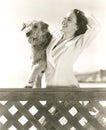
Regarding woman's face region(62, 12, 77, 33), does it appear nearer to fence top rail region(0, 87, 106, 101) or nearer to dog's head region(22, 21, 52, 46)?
dog's head region(22, 21, 52, 46)

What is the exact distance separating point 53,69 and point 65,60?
0.06 m

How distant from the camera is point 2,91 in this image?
1.34 meters

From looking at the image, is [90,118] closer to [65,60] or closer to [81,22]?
[65,60]

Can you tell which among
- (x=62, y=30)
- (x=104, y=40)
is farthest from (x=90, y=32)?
(x=104, y=40)

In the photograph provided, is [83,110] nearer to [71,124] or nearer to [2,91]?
[71,124]

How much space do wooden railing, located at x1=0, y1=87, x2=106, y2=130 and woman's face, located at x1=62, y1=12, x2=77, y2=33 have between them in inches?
9.9

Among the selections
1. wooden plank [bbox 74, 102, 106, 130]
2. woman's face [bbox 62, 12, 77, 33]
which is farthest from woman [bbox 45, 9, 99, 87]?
wooden plank [bbox 74, 102, 106, 130]

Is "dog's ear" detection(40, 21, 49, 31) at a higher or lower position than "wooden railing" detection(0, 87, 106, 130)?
higher

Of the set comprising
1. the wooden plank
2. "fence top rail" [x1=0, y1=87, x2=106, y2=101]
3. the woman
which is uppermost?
the woman

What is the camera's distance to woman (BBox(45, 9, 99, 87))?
142 centimetres

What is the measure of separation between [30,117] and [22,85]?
0.60ft

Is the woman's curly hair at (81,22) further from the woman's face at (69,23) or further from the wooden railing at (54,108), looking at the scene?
the wooden railing at (54,108)

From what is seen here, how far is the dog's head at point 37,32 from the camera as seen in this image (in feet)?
4.68

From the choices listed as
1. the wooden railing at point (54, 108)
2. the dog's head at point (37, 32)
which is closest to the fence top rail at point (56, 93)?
the wooden railing at point (54, 108)
